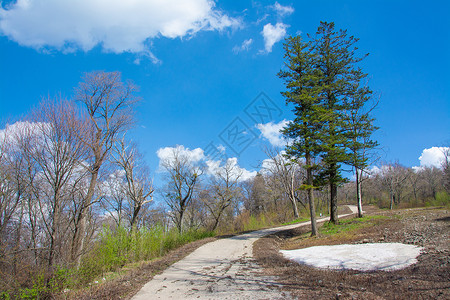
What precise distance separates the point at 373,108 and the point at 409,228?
12.2 m

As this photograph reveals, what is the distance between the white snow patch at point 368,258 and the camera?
642 cm

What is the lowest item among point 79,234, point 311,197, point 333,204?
point 333,204

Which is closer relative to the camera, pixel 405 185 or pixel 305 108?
pixel 305 108

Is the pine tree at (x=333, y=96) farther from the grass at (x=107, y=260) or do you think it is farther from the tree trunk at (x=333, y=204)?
the grass at (x=107, y=260)

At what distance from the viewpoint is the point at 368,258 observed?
7367 millimetres

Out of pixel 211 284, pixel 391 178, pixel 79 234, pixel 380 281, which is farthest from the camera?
pixel 391 178

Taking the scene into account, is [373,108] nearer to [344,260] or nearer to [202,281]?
[344,260]

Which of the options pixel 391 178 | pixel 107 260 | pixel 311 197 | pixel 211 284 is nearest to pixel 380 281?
pixel 211 284

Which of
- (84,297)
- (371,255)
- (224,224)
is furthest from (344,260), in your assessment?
(224,224)

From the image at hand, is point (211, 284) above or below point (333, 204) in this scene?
below

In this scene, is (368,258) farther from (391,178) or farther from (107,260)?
(391,178)

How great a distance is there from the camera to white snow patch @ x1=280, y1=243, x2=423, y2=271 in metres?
6.42

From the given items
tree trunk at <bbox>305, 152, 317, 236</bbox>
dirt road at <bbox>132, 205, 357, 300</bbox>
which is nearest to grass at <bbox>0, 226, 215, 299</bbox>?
dirt road at <bbox>132, 205, 357, 300</bbox>

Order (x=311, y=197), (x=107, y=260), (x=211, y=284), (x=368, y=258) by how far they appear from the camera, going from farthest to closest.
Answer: (x=311, y=197) < (x=107, y=260) < (x=368, y=258) < (x=211, y=284)
